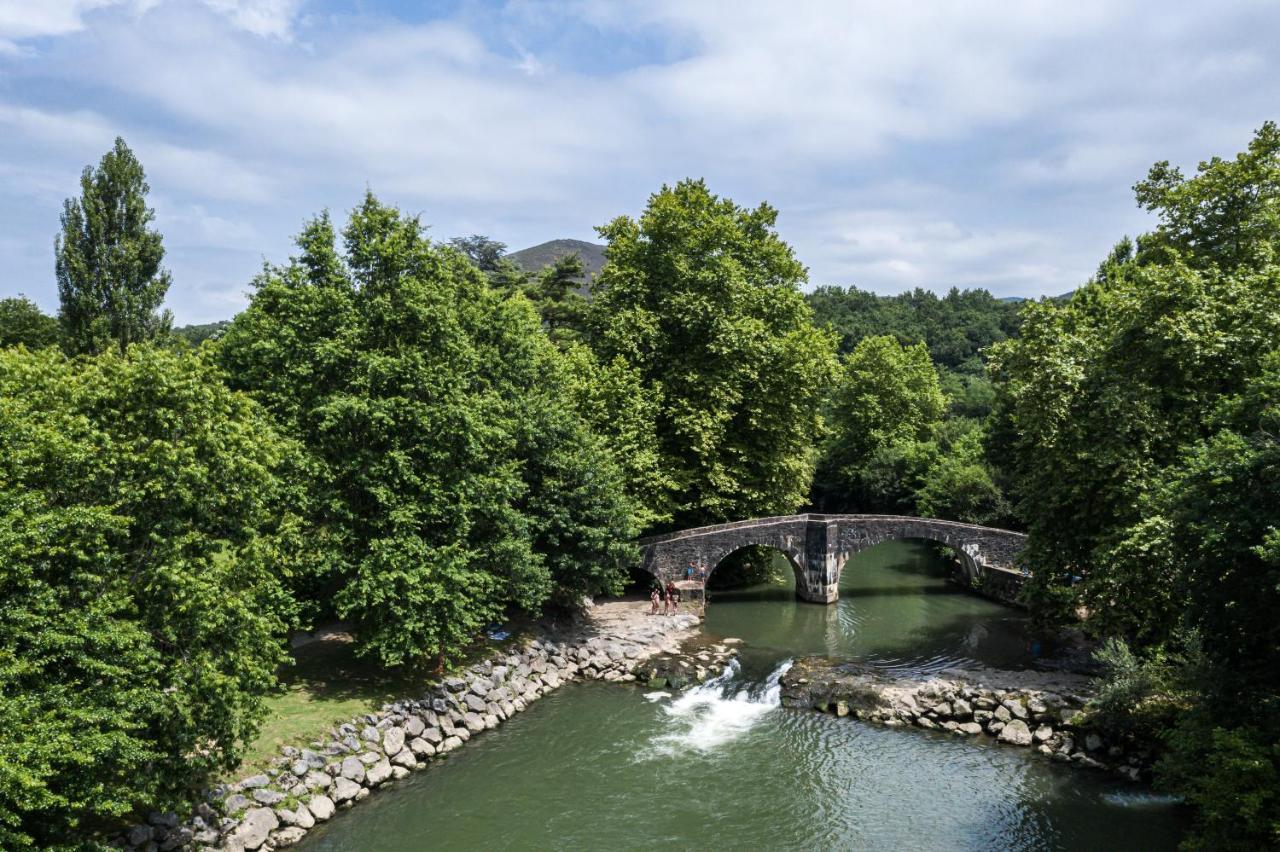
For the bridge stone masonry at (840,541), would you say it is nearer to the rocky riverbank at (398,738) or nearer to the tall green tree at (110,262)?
the rocky riverbank at (398,738)

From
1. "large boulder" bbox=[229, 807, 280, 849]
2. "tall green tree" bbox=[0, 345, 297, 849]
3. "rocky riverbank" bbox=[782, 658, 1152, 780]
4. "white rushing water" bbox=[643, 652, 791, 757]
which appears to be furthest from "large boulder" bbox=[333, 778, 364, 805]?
"rocky riverbank" bbox=[782, 658, 1152, 780]

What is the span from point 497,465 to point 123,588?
12690 mm

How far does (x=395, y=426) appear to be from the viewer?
23.2 m

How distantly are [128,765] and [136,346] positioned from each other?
7.93 m

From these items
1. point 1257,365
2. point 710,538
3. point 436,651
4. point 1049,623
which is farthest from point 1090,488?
point 436,651

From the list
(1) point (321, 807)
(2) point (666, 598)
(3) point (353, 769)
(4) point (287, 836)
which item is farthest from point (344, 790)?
(2) point (666, 598)

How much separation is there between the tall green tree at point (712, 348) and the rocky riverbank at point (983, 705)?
39.5 ft

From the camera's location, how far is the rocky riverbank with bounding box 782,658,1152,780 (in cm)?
2216

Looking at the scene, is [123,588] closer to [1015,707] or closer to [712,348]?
[1015,707]

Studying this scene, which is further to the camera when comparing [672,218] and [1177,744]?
[672,218]

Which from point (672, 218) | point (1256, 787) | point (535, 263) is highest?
point (535, 263)

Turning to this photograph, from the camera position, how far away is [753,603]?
1577 inches

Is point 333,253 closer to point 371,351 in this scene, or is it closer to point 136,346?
point 371,351

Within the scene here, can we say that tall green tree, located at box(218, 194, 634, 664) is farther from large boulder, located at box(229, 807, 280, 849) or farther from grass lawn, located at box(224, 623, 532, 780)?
large boulder, located at box(229, 807, 280, 849)
